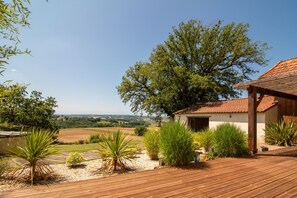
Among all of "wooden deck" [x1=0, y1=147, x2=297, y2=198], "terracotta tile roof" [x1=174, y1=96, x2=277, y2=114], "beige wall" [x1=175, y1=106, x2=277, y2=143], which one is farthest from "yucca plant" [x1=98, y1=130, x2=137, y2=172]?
"terracotta tile roof" [x1=174, y1=96, x2=277, y2=114]

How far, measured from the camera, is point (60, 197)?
296 cm

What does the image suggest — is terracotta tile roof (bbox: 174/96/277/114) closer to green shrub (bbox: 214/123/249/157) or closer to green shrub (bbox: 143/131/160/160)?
green shrub (bbox: 214/123/249/157)

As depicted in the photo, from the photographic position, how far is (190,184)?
3.75 meters

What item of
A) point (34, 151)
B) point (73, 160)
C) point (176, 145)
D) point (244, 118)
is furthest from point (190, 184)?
point (244, 118)

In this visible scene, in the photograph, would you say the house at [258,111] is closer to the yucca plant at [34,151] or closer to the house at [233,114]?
the house at [233,114]

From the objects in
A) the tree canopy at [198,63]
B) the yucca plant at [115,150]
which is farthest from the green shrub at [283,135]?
the tree canopy at [198,63]

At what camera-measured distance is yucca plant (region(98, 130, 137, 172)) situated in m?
5.99

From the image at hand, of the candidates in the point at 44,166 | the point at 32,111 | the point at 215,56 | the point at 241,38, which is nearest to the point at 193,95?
the point at 215,56

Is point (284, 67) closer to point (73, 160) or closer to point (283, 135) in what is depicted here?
point (283, 135)

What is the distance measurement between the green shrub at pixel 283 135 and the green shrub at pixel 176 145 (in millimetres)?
8560

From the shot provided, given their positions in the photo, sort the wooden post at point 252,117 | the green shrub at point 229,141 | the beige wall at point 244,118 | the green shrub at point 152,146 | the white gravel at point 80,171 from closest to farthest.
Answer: the white gravel at point 80,171, the green shrub at point 229,141, the wooden post at point 252,117, the green shrub at point 152,146, the beige wall at point 244,118

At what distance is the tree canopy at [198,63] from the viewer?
24359 mm

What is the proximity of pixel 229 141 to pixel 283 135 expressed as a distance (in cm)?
689

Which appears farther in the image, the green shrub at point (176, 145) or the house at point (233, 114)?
the house at point (233, 114)
